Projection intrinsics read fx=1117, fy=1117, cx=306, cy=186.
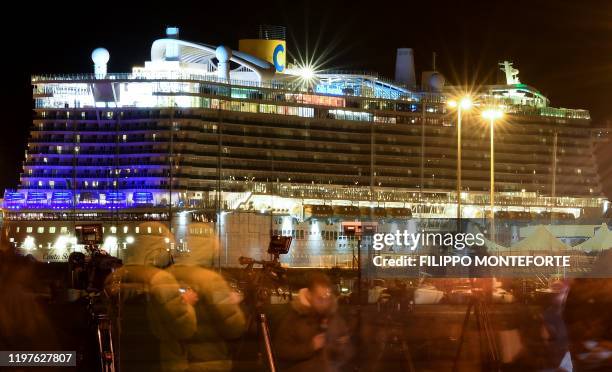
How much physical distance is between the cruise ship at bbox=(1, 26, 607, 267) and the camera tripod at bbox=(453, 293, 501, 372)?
43.3m

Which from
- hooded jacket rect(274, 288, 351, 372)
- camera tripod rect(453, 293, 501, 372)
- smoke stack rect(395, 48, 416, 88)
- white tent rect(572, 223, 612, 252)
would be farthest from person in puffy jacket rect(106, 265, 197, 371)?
smoke stack rect(395, 48, 416, 88)

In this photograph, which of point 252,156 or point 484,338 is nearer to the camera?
point 484,338

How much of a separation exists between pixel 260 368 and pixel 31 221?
51.8 metres

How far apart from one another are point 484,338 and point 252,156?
5607cm

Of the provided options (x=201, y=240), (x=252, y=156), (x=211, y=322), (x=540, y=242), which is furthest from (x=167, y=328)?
(x=252, y=156)

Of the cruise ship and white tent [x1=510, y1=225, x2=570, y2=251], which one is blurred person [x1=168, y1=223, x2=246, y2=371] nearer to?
white tent [x1=510, y1=225, x2=570, y2=251]

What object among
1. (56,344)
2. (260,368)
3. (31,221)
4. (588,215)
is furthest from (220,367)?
(588,215)

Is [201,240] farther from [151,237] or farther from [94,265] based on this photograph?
[94,265]

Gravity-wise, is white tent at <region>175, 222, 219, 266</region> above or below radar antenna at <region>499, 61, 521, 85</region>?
below

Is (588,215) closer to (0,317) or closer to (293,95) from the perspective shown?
(293,95)

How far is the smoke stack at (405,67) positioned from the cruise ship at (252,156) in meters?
2.26

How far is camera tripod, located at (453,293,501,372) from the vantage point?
49.6 feet

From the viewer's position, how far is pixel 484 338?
16.0m

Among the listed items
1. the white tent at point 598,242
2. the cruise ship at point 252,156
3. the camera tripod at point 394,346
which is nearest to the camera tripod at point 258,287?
the camera tripod at point 394,346
